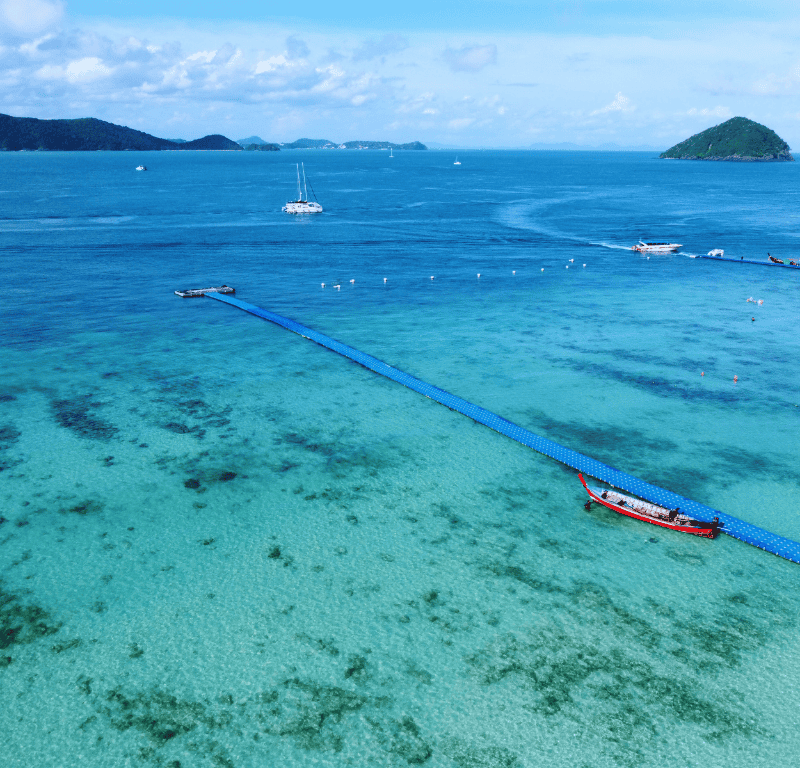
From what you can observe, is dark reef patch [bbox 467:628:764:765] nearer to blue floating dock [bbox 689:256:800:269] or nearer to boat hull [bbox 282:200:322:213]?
blue floating dock [bbox 689:256:800:269]

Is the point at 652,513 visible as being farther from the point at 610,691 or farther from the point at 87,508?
the point at 87,508

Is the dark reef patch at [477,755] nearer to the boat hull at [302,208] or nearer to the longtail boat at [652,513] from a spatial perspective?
the longtail boat at [652,513]

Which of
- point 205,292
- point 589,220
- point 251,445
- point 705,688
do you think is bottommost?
point 705,688

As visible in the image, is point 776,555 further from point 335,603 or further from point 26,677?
point 26,677

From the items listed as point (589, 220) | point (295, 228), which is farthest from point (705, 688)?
point (589, 220)

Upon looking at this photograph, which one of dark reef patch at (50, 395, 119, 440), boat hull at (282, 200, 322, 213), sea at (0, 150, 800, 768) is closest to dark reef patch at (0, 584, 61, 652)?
sea at (0, 150, 800, 768)

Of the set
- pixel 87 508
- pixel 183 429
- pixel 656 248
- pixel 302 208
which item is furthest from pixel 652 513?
pixel 302 208
